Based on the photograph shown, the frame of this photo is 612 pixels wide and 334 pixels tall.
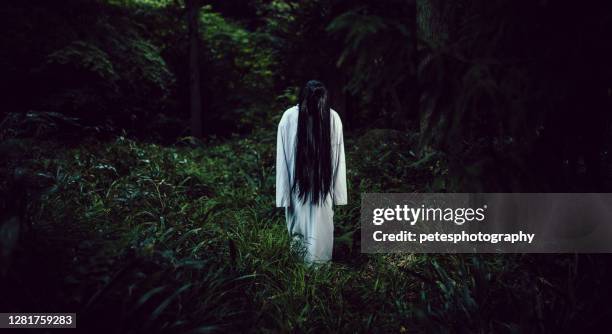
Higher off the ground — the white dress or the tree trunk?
the tree trunk

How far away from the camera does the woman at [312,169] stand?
164 inches

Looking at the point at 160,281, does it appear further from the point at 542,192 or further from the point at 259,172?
the point at 259,172

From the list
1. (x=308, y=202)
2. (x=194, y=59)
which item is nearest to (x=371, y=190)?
(x=308, y=202)

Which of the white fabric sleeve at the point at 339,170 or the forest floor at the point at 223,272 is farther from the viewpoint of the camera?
the white fabric sleeve at the point at 339,170

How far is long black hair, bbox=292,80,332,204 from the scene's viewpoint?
13.5 feet

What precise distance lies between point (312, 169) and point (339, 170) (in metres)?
0.32

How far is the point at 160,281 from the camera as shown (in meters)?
2.76

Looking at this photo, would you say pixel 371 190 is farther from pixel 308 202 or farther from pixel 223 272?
pixel 223 272

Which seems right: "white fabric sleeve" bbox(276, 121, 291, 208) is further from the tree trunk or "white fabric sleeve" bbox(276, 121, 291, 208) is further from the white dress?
the tree trunk

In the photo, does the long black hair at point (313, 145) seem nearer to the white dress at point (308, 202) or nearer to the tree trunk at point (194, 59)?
the white dress at point (308, 202)

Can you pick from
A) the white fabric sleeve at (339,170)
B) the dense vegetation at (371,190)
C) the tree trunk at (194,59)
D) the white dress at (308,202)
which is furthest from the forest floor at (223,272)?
the tree trunk at (194,59)

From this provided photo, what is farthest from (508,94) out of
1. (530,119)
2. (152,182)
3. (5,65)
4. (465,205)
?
(5,65)

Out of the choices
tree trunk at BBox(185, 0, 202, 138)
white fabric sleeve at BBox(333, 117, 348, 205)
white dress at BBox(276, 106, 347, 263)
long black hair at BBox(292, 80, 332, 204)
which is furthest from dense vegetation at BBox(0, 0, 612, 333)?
tree trunk at BBox(185, 0, 202, 138)

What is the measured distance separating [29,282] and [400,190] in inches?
171
